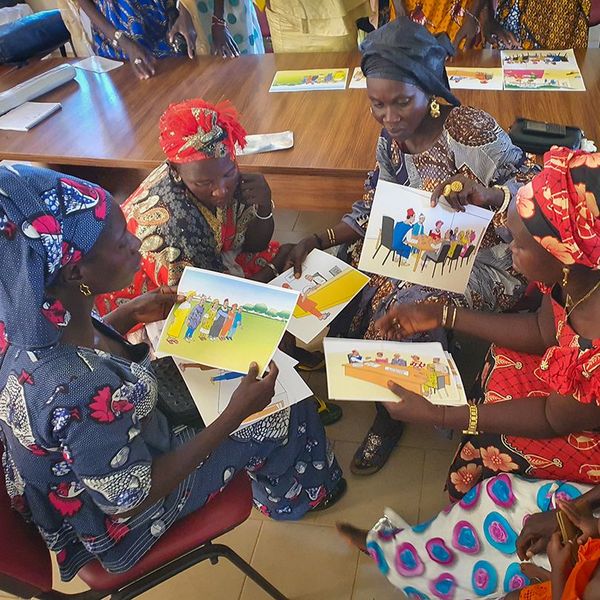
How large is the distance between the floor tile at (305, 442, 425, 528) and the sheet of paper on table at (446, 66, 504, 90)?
5.00 feet

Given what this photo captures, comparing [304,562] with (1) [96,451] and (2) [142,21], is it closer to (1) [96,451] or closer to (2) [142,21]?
(1) [96,451]

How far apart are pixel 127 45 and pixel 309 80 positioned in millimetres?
1013

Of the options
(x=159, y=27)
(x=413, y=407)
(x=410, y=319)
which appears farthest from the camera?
(x=159, y=27)

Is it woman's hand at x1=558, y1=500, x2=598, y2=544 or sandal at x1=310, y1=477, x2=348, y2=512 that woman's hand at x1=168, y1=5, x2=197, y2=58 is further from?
woman's hand at x1=558, y1=500, x2=598, y2=544

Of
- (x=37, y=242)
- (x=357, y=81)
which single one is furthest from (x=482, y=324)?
(x=357, y=81)

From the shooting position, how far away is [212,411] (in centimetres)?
145

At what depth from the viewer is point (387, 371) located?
5.00 feet

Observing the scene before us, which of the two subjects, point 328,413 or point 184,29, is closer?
point 328,413

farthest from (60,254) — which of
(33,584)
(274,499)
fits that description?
(274,499)

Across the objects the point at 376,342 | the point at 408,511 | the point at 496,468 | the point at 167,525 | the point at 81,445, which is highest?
the point at 81,445

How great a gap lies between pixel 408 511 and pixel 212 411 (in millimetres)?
975

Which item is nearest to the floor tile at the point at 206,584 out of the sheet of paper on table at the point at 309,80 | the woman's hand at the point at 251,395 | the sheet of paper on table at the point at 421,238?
the woman's hand at the point at 251,395

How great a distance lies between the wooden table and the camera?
2.18 m

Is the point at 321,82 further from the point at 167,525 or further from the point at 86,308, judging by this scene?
the point at 167,525
